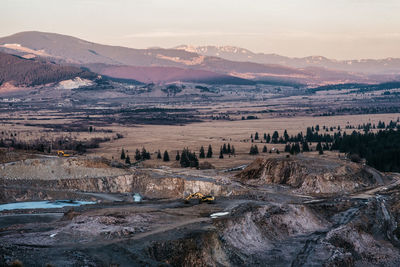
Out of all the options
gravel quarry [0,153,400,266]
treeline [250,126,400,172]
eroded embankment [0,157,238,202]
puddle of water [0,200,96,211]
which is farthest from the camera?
treeline [250,126,400,172]

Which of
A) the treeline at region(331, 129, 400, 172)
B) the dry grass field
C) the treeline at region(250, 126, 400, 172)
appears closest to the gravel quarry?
the treeline at region(331, 129, 400, 172)

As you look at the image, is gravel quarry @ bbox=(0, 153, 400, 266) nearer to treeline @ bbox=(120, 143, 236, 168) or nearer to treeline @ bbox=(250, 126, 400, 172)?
treeline @ bbox=(120, 143, 236, 168)

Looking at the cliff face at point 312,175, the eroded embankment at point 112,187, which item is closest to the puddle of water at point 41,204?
the eroded embankment at point 112,187

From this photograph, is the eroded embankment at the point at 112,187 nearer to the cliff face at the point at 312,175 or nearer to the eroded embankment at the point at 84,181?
the eroded embankment at the point at 84,181

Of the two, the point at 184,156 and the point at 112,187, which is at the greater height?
the point at 184,156

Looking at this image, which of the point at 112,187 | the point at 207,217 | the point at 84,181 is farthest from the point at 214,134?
the point at 207,217

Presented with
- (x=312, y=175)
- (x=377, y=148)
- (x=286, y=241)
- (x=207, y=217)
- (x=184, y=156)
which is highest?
(x=207, y=217)

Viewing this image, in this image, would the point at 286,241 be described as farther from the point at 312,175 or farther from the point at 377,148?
the point at 377,148

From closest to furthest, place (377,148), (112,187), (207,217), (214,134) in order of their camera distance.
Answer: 1. (207,217)
2. (112,187)
3. (377,148)
4. (214,134)
